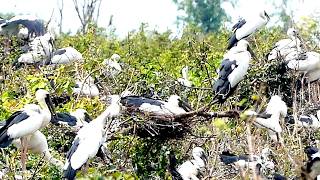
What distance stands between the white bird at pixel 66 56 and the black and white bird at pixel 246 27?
1.83m

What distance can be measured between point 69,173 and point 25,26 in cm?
641

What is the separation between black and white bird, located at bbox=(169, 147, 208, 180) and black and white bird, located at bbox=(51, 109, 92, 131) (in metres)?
0.84

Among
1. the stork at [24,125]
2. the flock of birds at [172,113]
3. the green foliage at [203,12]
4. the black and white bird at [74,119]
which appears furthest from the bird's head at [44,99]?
the green foliage at [203,12]

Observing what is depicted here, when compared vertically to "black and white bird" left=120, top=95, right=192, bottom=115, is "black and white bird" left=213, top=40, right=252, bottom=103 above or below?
above

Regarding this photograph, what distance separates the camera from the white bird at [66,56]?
10094mm

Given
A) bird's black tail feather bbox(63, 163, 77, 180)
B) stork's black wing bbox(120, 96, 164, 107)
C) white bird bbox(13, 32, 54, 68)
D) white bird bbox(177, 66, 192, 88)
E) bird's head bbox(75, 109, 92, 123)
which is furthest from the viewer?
white bird bbox(13, 32, 54, 68)

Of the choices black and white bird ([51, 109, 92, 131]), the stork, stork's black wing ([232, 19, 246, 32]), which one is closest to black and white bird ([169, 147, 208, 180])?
black and white bird ([51, 109, 92, 131])

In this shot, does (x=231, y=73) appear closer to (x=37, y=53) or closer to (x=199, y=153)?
(x=199, y=153)

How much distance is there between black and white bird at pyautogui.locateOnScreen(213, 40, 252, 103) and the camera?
8203 mm

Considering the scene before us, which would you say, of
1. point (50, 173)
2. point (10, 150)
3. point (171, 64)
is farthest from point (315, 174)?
point (171, 64)

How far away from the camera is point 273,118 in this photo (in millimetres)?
7312

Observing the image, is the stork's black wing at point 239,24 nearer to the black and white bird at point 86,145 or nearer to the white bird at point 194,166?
the white bird at point 194,166

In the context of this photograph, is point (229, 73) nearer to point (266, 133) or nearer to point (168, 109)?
point (266, 133)

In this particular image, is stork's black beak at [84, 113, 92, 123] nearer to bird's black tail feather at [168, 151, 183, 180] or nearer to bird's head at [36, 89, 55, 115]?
bird's head at [36, 89, 55, 115]
